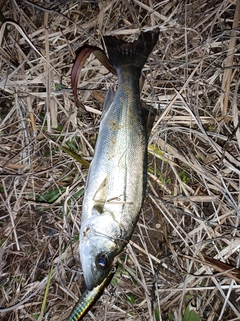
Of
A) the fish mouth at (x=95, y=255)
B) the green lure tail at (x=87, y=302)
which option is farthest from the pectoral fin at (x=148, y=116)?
the green lure tail at (x=87, y=302)

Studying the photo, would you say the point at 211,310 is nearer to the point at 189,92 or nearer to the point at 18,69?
the point at 189,92

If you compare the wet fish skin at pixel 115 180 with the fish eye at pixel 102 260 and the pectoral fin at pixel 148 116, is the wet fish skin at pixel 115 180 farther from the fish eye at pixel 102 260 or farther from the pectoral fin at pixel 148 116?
the pectoral fin at pixel 148 116

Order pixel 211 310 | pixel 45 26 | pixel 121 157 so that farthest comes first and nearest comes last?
pixel 211 310 < pixel 45 26 < pixel 121 157

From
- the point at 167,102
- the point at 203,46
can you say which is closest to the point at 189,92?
the point at 167,102

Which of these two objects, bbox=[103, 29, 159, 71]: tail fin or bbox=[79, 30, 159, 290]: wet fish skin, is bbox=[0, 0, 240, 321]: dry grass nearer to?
bbox=[103, 29, 159, 71]: tail fin

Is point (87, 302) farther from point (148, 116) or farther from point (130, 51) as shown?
point (130, 51)
